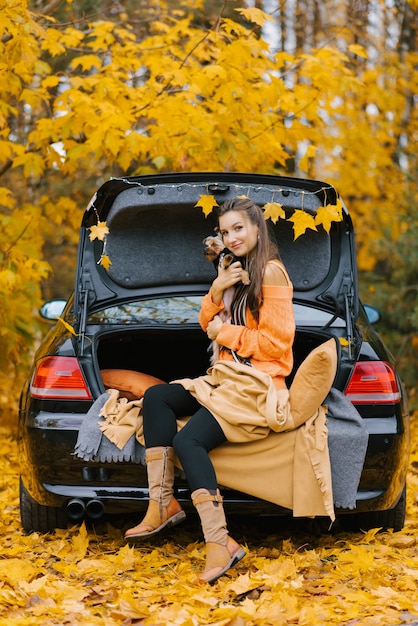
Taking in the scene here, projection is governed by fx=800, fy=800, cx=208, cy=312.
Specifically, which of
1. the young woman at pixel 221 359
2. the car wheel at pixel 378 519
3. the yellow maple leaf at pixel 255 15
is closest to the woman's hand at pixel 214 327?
the young woman at pixel 221 359

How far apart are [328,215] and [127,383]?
1.31 meters

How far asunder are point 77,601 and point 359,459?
131 cm

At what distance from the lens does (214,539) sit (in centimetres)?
323

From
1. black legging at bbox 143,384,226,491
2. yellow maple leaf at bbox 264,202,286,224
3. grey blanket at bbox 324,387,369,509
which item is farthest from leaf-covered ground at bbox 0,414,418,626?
yellow maple leaf at bbox 264,202,286,224

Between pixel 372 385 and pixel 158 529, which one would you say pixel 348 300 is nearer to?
pixel 372 385

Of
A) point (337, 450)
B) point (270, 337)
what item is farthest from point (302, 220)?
point (337, 450)

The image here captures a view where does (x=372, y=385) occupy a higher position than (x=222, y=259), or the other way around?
(x=222, y=259)

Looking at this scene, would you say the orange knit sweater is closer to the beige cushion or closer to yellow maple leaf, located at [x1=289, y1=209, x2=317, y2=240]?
the beige cushion

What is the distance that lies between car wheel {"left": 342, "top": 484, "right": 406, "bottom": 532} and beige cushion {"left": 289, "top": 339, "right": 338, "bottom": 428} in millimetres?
787

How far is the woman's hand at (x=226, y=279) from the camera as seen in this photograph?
3669 millimetres

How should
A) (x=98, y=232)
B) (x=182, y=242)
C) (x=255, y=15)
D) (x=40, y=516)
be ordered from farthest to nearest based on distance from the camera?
1. (x=255, y=15)
2. (x=182, y=242)
3. (x=98, y=232)
4. (x=40, y=516)

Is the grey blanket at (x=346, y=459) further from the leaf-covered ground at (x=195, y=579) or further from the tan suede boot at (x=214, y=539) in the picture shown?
the tan suede boot at (x=214, y=539)

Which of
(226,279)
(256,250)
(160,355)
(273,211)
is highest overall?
(273,211)

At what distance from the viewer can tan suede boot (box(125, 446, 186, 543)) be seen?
3.39 metres
